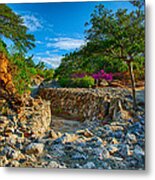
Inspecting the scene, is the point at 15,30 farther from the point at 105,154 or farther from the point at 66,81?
the point at 105,154

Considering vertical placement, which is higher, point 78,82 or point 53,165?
point 78,82

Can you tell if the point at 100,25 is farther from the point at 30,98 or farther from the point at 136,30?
the point at 30,98

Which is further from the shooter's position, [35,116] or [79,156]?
[35,116]

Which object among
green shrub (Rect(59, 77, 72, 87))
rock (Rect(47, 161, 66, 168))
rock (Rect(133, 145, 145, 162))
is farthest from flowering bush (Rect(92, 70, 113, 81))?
rock (Rect(47, 161, 66, 168))

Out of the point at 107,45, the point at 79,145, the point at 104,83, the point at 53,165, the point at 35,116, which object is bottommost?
the point at 53,165

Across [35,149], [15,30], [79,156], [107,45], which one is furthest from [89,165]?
[15,30]

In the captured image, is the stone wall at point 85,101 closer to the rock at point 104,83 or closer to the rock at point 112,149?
the rock at point 104,83

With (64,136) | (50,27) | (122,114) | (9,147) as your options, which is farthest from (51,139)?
(50,27)
